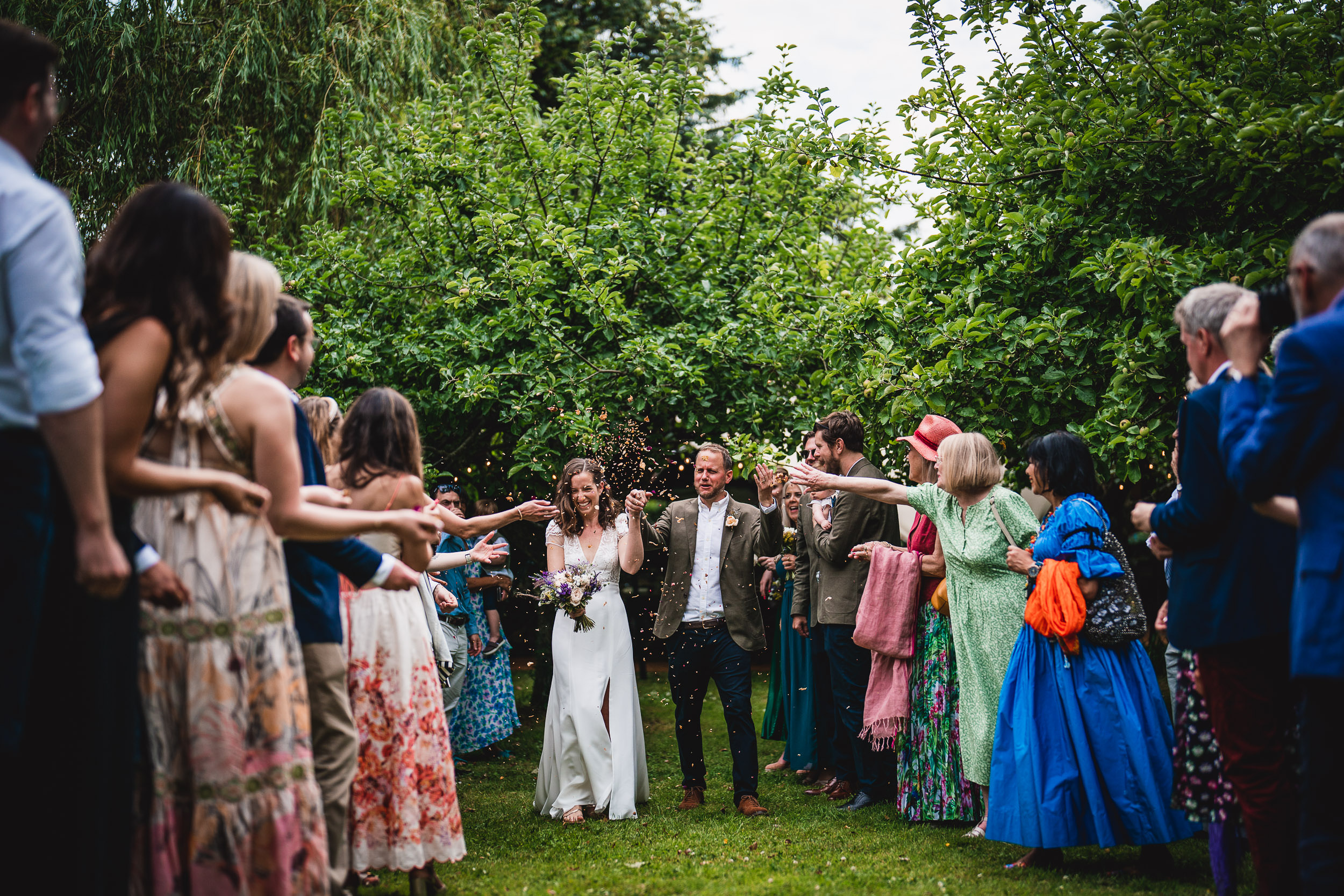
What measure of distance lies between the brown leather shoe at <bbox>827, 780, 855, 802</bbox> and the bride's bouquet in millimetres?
2247

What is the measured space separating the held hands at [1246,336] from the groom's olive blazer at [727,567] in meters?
3.91

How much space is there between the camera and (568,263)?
8.63 meters

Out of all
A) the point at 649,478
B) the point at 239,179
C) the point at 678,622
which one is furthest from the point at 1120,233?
the point at 239,179

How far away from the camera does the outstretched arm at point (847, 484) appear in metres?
5.38

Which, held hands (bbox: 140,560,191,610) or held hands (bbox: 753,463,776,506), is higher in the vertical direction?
held hands (bbox: 753,463,776,506)

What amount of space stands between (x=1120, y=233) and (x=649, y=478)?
448 cm

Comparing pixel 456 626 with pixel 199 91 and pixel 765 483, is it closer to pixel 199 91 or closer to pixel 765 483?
pixel 765 483

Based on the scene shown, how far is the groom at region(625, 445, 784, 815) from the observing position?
21.9 ft

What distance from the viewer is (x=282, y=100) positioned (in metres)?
10.9

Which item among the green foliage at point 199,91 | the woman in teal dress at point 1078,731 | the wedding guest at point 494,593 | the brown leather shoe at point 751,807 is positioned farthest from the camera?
the green foliage at point 199,91

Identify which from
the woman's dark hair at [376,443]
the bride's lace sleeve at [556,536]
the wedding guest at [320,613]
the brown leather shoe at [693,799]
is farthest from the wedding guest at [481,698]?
the wedding guest at [320,613]

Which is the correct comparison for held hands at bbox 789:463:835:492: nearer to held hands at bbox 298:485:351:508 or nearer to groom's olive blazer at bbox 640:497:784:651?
groom's olive blazer at bbox 640:497:784:651

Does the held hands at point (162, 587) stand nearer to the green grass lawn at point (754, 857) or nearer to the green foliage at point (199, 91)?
the green grass lawn at point (754, 857)

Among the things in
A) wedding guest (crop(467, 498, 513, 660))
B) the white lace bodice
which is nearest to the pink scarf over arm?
the white lace bodice
